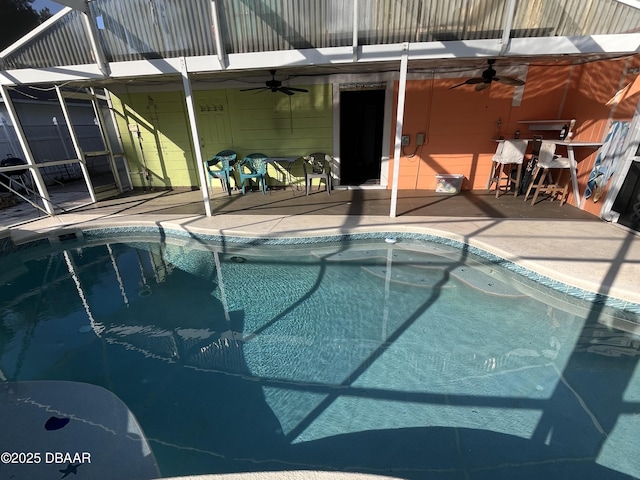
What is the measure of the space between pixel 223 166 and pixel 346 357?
5.42m

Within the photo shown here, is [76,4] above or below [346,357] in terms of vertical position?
above

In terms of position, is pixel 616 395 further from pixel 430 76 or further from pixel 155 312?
pixel 430 76

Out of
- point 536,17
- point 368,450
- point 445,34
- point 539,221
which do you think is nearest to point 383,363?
point 368,450

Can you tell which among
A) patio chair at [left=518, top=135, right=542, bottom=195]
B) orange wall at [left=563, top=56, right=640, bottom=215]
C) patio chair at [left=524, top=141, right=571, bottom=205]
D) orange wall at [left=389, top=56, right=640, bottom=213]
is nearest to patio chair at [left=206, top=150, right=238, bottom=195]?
orange wall at [left=389, top=56, right=640, bottom=213]

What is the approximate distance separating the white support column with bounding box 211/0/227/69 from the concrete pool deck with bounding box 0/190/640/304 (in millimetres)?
2422

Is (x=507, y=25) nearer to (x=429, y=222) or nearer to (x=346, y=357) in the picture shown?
(x=429, y=222)

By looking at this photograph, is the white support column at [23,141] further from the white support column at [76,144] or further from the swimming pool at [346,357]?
the swimming pool at [346,357]

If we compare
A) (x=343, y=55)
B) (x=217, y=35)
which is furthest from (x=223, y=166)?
(x=343, y=55)

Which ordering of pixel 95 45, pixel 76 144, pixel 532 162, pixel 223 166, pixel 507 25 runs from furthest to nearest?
pixel 223 166 < pixel 76 144 < pixel 532 162 < pixel 95 45 < pixel 507 25

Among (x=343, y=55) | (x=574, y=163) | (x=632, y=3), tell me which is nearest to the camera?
(x=632, y=3)

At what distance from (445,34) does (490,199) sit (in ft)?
10.8

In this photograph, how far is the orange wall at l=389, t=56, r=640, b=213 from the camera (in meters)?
5.26

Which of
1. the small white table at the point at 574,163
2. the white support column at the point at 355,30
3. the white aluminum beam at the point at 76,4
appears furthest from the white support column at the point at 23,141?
the small white table at the point at 574,163

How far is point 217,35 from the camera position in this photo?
4.04 meters
